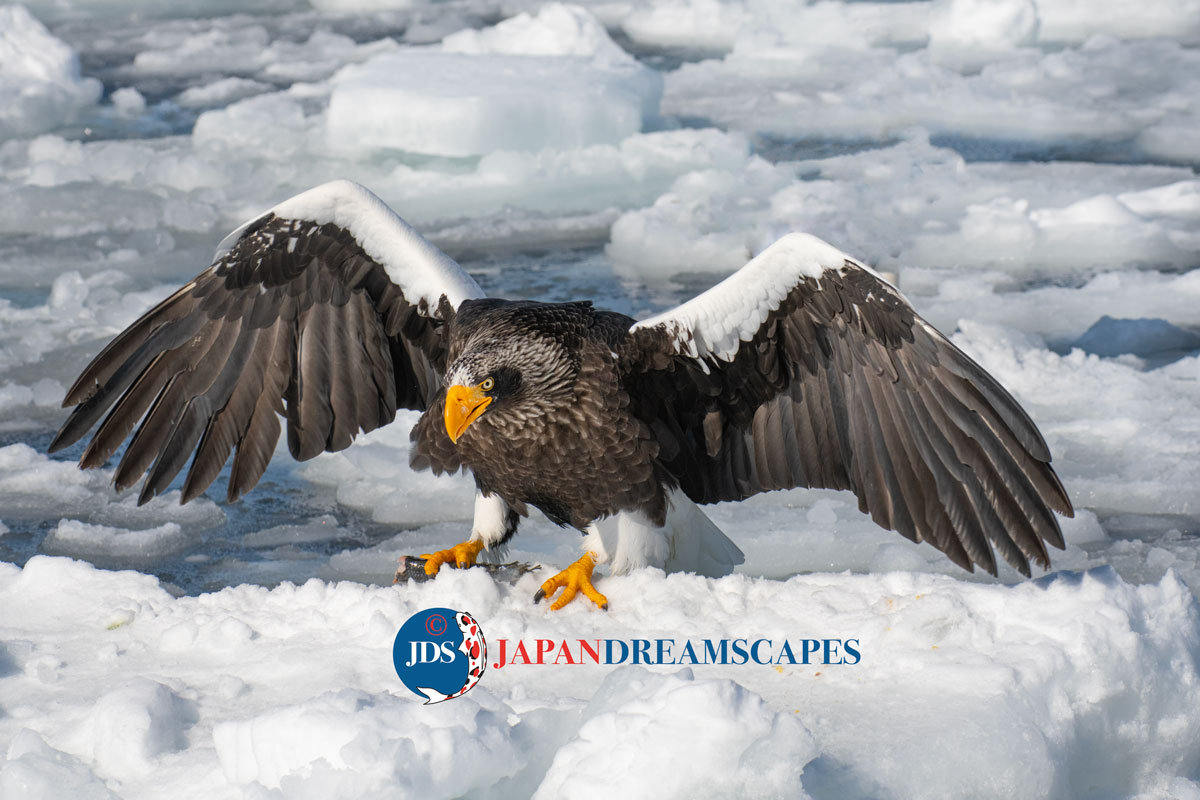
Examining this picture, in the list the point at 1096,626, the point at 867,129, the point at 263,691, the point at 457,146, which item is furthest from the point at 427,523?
the point at 867,129

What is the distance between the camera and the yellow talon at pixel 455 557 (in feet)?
11.6

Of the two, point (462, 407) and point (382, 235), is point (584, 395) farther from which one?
point (382, 235)

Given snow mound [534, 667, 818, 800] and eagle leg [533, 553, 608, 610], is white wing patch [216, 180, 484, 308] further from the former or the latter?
snow mound [534, 667, 818, 800]

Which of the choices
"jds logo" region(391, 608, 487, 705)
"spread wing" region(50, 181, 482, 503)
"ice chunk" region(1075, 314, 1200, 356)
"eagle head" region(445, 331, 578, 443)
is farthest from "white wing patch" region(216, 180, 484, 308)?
"ice chunk" region(1075, 314, 1200, 356)

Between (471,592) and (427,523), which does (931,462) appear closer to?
(471,592)

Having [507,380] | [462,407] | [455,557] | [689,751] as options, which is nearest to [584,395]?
[507,380]

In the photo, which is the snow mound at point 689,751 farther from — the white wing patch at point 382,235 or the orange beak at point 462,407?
the white wing patch at point 382,235

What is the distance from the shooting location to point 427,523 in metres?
4.98

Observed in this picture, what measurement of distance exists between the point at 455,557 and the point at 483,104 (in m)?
6.40

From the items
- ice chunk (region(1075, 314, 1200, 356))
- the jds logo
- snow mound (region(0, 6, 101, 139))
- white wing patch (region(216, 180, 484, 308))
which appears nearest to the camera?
the jds logo

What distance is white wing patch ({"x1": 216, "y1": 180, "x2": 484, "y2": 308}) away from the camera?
12.1ft

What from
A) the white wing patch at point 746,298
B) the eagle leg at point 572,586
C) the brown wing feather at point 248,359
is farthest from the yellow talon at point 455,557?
the white wing patch at point 746,298

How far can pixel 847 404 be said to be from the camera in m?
3.56

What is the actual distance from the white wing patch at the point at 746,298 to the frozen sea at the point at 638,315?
0.61 metres
